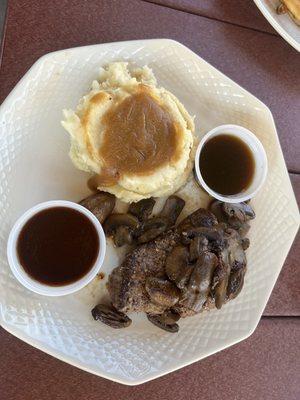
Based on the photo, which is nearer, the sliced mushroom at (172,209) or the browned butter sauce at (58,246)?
the browned butter sauce at (58,246)

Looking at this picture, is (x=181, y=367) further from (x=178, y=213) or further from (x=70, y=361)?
(x=178, y=213)

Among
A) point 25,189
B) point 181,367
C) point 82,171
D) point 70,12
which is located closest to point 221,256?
point 181,367

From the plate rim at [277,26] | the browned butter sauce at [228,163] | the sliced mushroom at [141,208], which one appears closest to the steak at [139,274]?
the sliced mushroom at [141,208]

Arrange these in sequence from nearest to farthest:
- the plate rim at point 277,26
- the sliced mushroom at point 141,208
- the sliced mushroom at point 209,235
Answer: the sliced mushroom at point 209,235 → the sliced mushroom at point 141,208 → the plate rim at point 277,26

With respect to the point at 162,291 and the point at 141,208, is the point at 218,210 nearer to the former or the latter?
the point at 141,208

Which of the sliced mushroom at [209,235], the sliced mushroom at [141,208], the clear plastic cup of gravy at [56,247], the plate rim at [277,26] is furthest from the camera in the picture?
the plate rim at [277,26]

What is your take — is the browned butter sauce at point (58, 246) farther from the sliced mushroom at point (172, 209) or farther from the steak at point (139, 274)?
the sliced mushroom at point (172, 209)

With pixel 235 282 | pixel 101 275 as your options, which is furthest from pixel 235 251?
pixel 101 275
